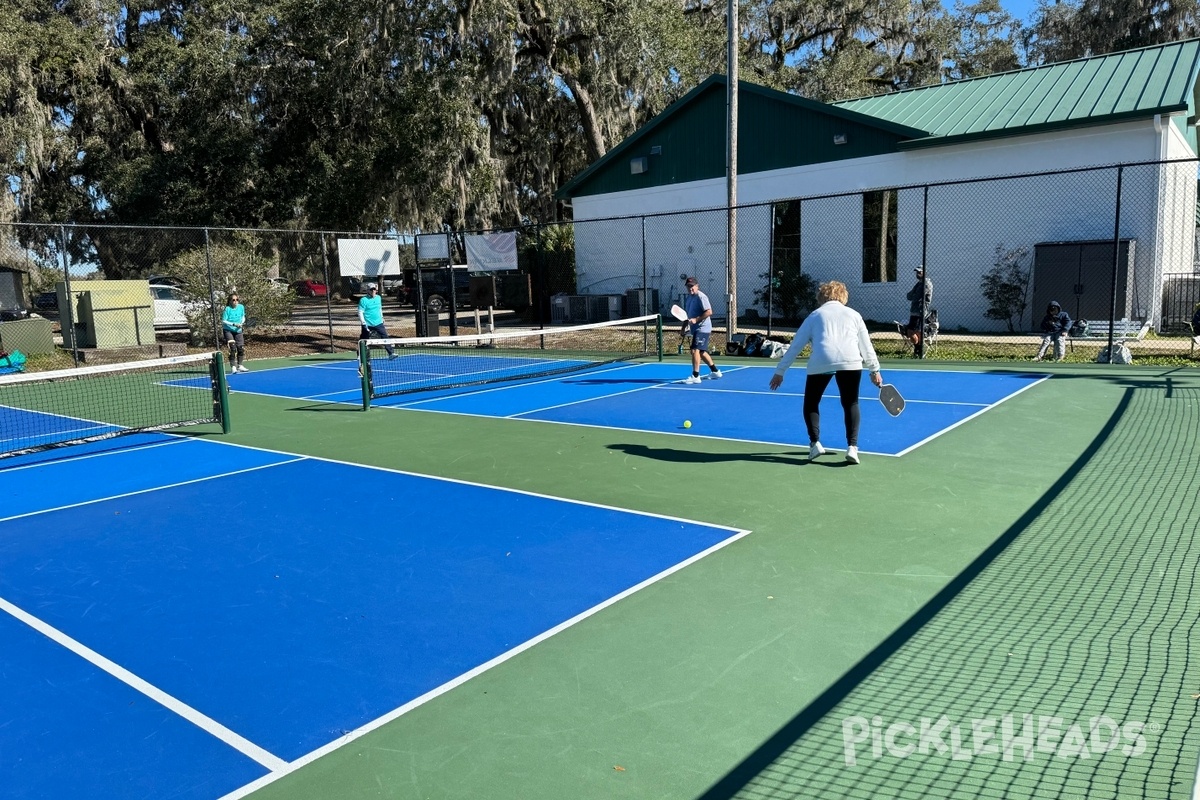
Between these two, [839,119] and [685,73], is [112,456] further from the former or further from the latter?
[685,73]

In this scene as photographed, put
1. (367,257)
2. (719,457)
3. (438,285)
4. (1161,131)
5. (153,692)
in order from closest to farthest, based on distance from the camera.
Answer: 1. (153,692)
2. (719,457)
3. (1161,131)
4. (367,257)
5. (438,285)

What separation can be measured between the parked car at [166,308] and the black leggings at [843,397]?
2356 centimetres

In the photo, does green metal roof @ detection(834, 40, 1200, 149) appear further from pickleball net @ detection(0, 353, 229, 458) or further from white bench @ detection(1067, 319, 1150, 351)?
pickleball net @ detection(0, 353, 229, 458)

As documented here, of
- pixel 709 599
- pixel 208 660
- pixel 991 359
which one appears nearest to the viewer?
pixel 208 660

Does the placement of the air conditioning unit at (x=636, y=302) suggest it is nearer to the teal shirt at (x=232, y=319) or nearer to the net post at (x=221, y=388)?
the teal shirt at (x=232, y=319)

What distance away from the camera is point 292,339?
1051 inches

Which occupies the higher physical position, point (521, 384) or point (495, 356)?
point (495, 356)

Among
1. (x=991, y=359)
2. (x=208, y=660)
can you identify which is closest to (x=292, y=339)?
(x=991, y=359)

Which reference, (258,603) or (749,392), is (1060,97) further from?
(258,603)

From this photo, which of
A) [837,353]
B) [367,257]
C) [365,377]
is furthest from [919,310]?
[367,257]

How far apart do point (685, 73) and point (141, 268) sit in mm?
22820

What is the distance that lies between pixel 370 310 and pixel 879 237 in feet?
47.6

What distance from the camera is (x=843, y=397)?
860 centimetres

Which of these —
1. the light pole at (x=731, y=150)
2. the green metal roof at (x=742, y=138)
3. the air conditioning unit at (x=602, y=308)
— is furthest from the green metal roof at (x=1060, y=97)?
the air conditioning unit at (x=602, y=308)
